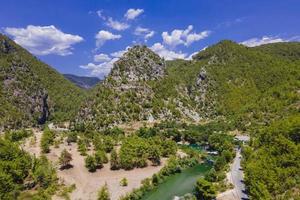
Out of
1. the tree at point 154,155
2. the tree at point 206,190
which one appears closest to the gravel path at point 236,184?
the tree at point 206,190

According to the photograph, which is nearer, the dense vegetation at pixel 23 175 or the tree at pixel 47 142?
the dense vegetation at pixel 23 175

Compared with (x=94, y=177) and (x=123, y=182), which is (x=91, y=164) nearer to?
(x=94, y=177)

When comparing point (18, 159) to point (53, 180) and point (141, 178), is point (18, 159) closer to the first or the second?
point (53, 180)

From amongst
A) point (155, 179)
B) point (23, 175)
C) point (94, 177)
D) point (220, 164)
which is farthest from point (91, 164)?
point (220, 164)

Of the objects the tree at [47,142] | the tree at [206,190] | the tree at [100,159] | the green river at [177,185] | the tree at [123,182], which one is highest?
the tree at [47,142]

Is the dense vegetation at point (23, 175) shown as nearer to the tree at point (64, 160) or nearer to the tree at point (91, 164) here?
the tree at point (64, 160)

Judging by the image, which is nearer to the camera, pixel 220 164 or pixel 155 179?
pixel 155 179

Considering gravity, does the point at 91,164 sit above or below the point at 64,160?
below

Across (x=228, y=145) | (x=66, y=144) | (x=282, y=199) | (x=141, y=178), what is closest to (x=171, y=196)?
(x=141, y=178)

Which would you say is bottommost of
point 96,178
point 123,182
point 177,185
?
point 177,185
